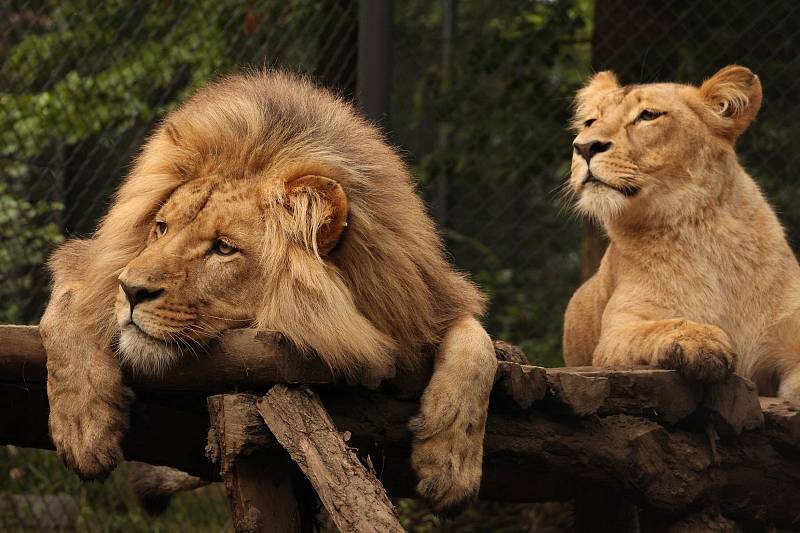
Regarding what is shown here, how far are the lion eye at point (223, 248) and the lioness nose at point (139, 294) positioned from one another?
0.54 feet

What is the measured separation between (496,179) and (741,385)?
104 inches

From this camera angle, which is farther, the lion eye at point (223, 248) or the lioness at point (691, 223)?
the lioness at point (691, 223)

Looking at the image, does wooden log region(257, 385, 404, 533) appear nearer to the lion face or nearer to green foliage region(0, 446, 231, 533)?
the lion face

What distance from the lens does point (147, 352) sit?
8.30 feet

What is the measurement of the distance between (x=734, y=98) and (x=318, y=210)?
1925 millimetres

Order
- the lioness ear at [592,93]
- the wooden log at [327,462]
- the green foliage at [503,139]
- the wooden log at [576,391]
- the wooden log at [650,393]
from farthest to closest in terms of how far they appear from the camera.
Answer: the green foliage at [503,139] < the lioness ear at [592,93] < the wooden log at [650,393] < the wooden log at [576,391] < the wooden log at [327,462]

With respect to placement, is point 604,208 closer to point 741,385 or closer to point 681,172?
point 681,172

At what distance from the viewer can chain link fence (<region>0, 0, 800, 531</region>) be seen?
4.64 metres

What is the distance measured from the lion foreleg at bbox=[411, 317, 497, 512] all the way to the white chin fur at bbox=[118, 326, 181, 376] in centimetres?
55

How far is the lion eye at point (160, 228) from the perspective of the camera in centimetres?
276

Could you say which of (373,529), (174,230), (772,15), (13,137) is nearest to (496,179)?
(772,15)

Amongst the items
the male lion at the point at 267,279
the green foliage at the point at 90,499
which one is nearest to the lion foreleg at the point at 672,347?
the male lion at the point at 267,279

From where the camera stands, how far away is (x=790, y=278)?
384 centimetres

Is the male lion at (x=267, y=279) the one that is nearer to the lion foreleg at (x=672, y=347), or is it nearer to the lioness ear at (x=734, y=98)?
the lion foreleg at (x=672, y=347)
